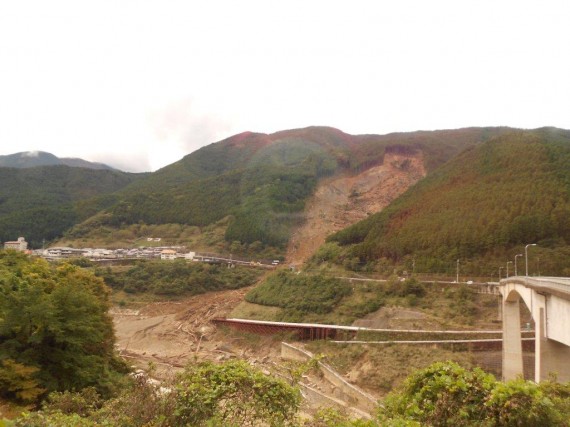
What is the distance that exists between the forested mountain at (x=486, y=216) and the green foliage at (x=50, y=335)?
2959 cm

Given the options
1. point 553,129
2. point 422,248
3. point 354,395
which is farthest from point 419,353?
point 553,129

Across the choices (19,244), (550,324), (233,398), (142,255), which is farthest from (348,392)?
(19,244)

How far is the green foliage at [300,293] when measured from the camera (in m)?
36.1

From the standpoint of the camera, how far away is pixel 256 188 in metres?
90.1

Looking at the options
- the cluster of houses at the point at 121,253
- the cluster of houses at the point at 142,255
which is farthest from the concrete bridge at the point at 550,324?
the cluster of houses at the point at 121,253

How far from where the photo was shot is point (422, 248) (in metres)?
40.0

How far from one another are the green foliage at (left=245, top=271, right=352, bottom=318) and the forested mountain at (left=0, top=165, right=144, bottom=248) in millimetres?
58089

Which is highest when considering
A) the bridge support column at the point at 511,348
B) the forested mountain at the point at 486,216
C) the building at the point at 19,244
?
the forested mountain at the point at 486,216

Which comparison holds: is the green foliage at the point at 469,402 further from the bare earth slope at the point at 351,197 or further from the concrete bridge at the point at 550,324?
the bare earth slope at the point at 351,197

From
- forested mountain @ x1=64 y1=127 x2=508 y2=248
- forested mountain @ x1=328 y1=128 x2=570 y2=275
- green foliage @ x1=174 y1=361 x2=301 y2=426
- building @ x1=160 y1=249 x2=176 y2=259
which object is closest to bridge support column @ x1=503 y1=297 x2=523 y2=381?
forested mountain @ x1=328 y1=128 x2=570 y2=275

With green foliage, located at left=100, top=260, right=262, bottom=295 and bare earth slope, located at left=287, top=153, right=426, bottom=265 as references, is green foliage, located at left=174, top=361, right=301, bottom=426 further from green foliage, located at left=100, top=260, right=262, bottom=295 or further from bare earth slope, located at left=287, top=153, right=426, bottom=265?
bare earth slope, located at left=287, top=153, right=426, bottom=265

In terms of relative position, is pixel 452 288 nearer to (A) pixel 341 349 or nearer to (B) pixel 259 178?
(A) pixel 341 349

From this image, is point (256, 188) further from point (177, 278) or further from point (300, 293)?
point (300, 293)

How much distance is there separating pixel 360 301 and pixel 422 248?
10.4 metres
